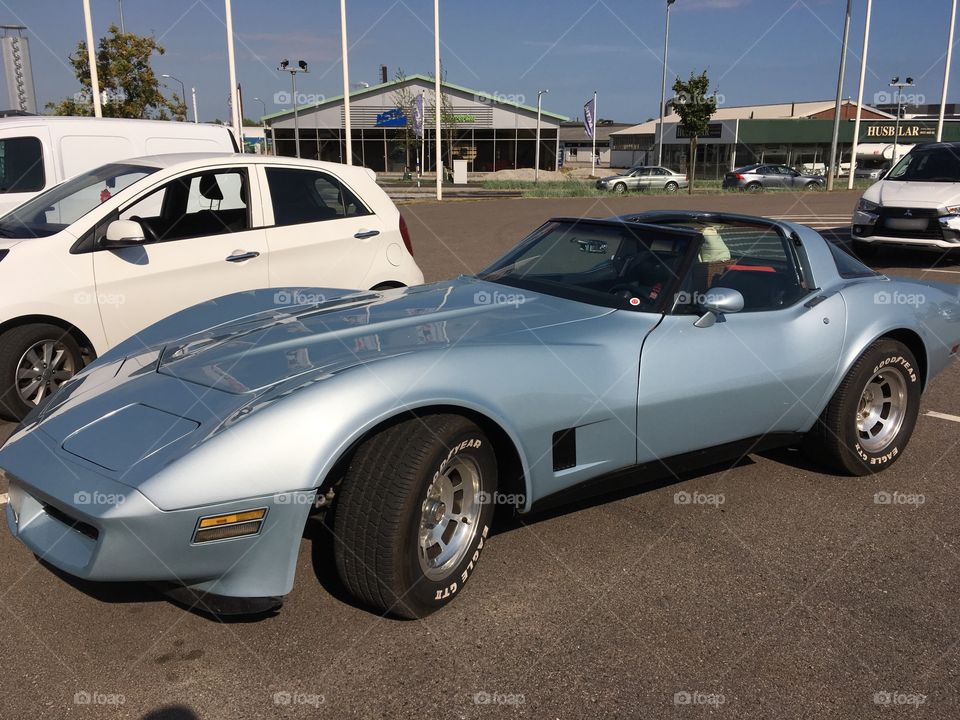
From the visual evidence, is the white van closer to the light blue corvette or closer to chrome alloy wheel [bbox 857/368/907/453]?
the light blue corvette

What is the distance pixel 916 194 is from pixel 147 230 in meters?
10.7

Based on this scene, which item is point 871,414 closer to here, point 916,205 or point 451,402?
point 451,402

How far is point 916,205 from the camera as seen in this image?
11547mm

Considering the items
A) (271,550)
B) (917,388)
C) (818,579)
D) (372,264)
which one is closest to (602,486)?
(818,579)

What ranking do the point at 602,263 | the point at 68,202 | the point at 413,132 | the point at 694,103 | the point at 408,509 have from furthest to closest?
the point at 413,132 < the point at 694,103 < the point at 68,202 < the point at 602,263 < the point at 408,509

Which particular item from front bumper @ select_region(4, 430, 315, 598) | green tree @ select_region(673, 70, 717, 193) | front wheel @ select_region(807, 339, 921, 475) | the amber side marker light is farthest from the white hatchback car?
green tree @ select_region(673, 70, 717, 193)

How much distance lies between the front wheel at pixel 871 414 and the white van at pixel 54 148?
8094 mm

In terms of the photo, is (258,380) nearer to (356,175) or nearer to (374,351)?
(374,351)

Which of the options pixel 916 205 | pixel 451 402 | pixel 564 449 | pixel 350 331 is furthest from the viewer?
pixel 916 205

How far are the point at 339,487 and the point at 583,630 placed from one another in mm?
1037

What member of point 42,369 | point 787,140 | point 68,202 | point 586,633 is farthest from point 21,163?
point 787,140

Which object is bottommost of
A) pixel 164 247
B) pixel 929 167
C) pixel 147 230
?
pixel 164 247

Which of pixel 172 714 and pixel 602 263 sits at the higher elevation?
pixel 602 263

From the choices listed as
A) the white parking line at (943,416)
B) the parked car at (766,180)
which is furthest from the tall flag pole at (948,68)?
the white parking line at (943,416)
